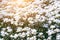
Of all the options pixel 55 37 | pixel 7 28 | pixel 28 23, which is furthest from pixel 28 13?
pixel 55 37

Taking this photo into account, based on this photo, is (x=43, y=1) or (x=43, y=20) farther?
(x=43, y=1)

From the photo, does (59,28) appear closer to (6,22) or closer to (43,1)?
(6,22)

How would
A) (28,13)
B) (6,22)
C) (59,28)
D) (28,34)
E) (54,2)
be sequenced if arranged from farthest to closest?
(54,2)
(28,13)
(6,22)
(59,28)
(28,34)

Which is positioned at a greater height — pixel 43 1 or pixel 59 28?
pixel 43 1

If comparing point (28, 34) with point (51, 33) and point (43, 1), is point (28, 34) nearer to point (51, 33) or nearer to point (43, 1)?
point (51, 33)

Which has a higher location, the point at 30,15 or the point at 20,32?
the point at 30,15

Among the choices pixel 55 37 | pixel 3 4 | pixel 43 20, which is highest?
pixel 3 4

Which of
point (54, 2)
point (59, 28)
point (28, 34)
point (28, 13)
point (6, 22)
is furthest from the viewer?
point (54, 2)

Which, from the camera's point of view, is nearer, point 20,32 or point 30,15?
point 20,32
